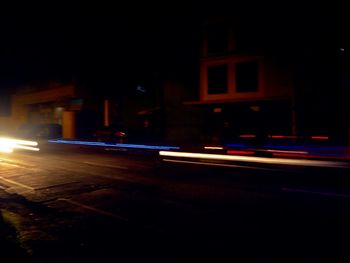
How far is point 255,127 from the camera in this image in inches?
982

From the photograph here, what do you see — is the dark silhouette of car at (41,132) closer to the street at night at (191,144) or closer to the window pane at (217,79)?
the street at night at (191,144)

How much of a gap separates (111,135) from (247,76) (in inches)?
456

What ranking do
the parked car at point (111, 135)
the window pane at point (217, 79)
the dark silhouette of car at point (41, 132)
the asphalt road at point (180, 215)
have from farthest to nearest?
the dark silhouette of car at point (41, 132)
the parked car at point (111, 135)
the window pane at point (217, 79)
the asphalt road at point (180, 215)

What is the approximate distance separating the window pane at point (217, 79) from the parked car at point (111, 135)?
7797 mm

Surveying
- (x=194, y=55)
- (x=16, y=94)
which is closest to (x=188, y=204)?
(x=194, y=55)

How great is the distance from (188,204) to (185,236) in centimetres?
221

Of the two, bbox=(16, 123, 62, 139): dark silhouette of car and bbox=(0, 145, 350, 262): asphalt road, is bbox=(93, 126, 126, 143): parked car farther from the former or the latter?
bbox=(0, 145, 350, 262): asphalt road

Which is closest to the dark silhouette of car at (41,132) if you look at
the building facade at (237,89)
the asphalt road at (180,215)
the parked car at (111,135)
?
the parked car at (111,135)

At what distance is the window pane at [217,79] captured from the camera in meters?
27.1

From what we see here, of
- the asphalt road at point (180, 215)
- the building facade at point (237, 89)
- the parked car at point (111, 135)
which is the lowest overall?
the asphalt road at point (180, 215)

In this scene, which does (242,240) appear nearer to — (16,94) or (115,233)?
(115,233)

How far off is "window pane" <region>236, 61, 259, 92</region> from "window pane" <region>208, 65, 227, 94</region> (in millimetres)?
1110

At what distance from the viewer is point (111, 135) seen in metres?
28.0

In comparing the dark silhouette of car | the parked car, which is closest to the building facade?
the parked car
